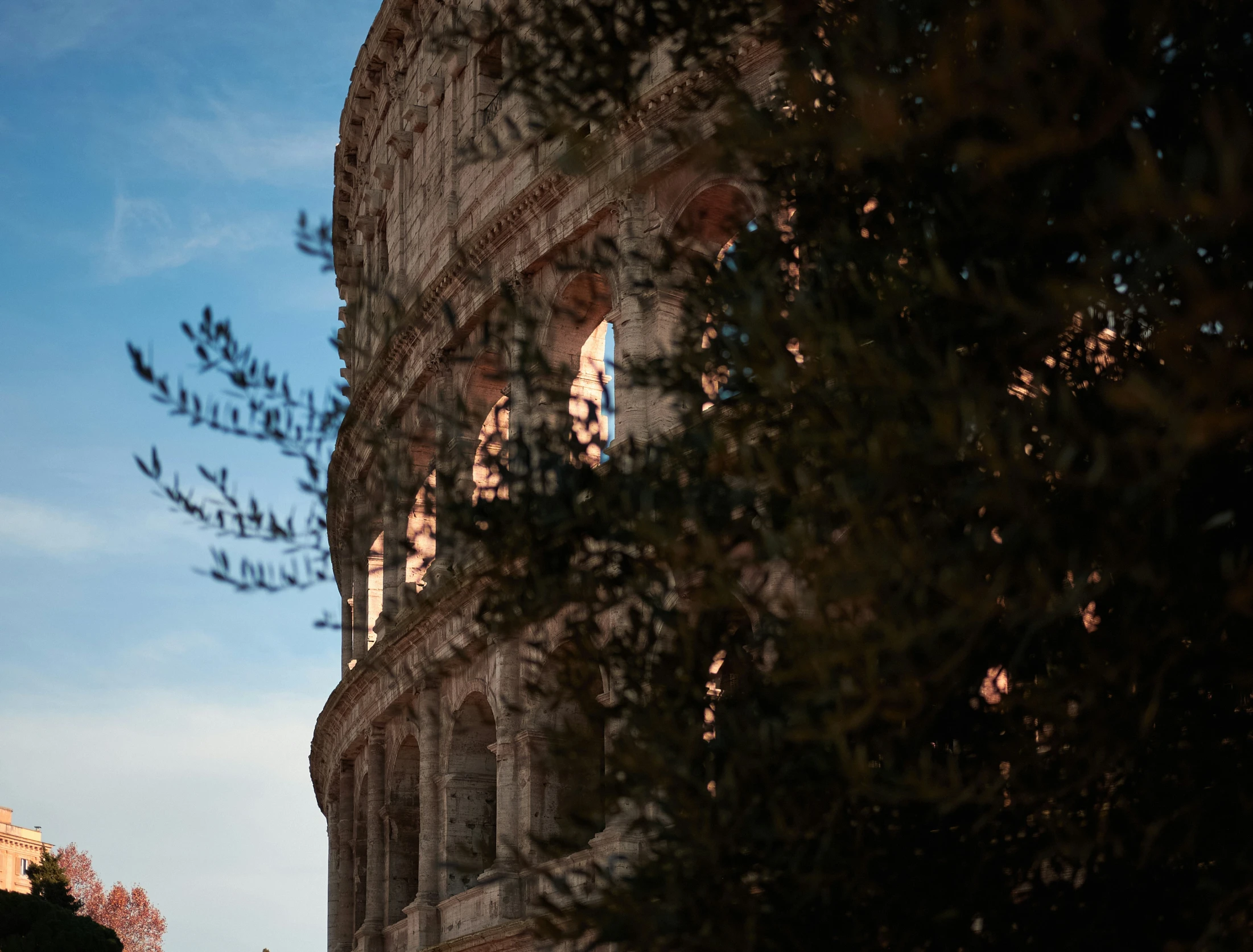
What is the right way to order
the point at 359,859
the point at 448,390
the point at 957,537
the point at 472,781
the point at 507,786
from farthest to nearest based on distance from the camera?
1. the point at 359,859
2. the point at 448,390
3. the point at 472,781
4. the point at 507,786
5. the point at 957,537

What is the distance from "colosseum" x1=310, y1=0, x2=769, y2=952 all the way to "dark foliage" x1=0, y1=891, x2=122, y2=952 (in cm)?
1350

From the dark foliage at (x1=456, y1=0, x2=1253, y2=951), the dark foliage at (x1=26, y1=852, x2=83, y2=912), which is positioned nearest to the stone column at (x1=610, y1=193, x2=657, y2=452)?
the dark foliage at (x1=456, y1=0, x2=1253, y2=951)

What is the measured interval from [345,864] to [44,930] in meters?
15.2

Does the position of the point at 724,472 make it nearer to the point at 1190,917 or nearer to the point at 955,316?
the point at 955,316

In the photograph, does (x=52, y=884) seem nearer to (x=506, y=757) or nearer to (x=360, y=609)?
(x=360, y=609)

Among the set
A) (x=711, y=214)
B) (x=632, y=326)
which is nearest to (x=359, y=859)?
(x=632, y=326)

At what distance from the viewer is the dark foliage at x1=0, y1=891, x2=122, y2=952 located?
108 ft

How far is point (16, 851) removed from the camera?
60.8 meters

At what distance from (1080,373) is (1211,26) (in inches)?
48.3

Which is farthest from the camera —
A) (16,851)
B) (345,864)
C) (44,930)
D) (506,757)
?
(16,851)

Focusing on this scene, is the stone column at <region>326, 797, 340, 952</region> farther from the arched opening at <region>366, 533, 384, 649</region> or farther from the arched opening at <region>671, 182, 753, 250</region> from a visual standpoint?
the arched opening at <region>671, 182, 753, 250</region>

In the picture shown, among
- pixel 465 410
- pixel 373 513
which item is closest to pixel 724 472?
pixel 465 410

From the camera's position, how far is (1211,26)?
16.6ft

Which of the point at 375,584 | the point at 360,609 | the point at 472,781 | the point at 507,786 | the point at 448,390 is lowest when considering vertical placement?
the point at 507,786
